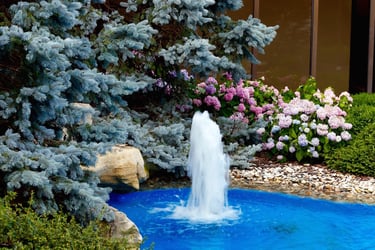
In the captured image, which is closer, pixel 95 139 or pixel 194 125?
pixel 95 139

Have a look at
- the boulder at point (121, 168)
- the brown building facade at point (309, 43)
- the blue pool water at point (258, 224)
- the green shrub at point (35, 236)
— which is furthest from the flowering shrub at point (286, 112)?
the green shrub at point (35, 236)

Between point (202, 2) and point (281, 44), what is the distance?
6.35m

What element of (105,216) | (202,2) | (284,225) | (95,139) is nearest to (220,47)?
(202,2)

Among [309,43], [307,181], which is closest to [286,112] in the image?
[307,181]

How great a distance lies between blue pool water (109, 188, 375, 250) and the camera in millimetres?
5605

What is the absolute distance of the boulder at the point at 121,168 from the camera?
271 inches

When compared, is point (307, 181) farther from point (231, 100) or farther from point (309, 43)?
point (309, 43)

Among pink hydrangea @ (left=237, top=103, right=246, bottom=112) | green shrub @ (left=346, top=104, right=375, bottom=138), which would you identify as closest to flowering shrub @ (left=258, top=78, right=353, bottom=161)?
green shrub @ (left=346, top=104, right=375, bottom=138)

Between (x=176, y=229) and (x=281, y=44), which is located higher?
(x=281, y=44)

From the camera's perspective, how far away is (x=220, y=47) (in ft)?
28.6

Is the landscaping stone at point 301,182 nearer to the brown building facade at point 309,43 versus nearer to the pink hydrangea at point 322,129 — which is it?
the pink hydrangea at point 322,129

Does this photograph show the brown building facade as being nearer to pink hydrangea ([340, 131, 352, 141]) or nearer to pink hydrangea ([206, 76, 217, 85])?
pink hydrangea ([206, 76, 217, 85])

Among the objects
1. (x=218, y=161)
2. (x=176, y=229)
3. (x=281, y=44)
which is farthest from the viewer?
(x=281, y=44)

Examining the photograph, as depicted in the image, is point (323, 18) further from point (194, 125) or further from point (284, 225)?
point (284, 225)
